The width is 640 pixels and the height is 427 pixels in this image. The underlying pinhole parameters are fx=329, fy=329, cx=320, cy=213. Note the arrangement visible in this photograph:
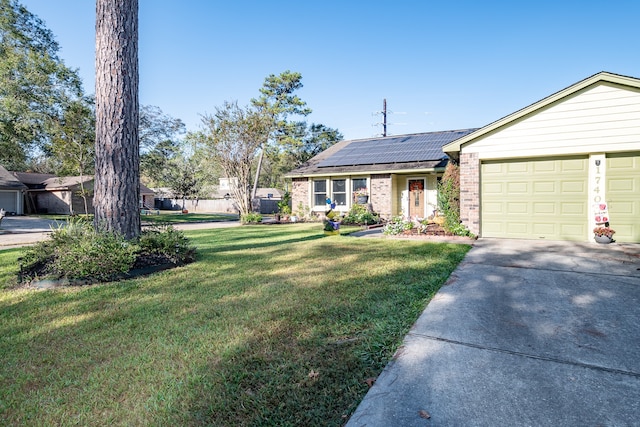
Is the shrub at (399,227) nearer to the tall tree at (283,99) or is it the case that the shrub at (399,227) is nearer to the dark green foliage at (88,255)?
the dark green foliage at (88,255)

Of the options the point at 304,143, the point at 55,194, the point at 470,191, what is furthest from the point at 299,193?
the point at 55,194

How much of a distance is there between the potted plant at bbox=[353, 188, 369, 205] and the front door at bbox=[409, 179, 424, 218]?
2.11 metres

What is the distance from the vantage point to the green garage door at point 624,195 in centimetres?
754

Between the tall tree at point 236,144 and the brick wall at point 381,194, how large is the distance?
22.9 feet

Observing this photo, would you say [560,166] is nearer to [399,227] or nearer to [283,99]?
[399,227]

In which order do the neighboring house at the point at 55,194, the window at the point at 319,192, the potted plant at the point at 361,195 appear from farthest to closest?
the neighboring house at the point at 55,194, the window at the point at 319,192, the potted plant at the point at 361,195

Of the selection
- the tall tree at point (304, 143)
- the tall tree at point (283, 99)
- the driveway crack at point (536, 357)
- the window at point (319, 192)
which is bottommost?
the driveway crack at point (536, 357)

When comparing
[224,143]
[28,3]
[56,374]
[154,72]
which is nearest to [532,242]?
[56,374]

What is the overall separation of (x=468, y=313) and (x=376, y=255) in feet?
10.7

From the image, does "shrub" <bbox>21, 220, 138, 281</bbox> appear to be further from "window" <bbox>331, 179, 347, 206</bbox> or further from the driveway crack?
"window" <bbox>331, 179, 347, 206</bbox>

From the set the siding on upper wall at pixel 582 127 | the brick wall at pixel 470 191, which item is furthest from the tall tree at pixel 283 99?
the siding on upper wall at pixel 582 127

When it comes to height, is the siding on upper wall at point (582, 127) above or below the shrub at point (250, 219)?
above

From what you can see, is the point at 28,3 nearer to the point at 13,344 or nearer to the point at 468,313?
the point at 13,344

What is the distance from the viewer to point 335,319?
3.35 metres
